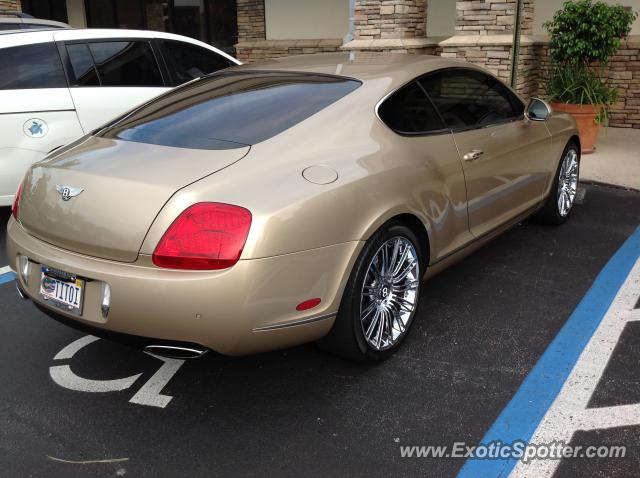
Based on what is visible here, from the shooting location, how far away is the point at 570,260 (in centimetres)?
477

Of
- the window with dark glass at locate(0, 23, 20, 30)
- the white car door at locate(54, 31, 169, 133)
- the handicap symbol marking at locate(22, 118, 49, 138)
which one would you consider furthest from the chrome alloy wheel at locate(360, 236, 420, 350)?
the window with dark glass at locate(0, 23, 20, 30)

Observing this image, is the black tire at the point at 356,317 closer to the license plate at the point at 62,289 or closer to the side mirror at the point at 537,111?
the license plate at the point at 62,289

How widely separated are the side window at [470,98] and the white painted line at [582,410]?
144cm

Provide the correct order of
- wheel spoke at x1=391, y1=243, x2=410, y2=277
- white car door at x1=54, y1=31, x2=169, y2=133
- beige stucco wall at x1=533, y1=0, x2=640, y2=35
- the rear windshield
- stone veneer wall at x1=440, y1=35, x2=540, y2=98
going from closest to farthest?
the rear windshield
wheel spoke at x1=391, y1=243, x2=410, y2=277
white car door at x1=54, y1=31, x2=169, y2=133
stone veneer wall at x1=440, y1=35, x2=540, y2=98
beige stucco wall at x1=533, y1=0, x2=640, y2=35

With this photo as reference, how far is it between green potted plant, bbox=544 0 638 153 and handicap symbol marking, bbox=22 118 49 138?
6006mm

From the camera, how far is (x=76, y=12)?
1805cm

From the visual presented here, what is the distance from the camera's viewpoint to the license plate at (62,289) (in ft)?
9.25

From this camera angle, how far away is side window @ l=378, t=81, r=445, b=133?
351 cm

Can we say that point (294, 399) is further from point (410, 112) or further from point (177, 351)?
point (410, 112)

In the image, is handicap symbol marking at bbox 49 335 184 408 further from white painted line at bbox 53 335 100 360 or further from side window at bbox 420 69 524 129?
side window at bbox 420 69 524 129

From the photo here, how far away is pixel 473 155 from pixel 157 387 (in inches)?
85.2

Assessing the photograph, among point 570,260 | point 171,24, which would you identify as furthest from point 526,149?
point 171,24

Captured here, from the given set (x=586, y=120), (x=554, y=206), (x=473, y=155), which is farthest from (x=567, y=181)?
(x=586, y=120)

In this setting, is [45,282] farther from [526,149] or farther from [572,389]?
[526,149]
